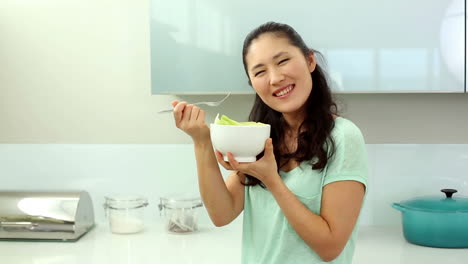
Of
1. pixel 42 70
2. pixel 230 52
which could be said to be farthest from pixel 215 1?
pixel 42 70

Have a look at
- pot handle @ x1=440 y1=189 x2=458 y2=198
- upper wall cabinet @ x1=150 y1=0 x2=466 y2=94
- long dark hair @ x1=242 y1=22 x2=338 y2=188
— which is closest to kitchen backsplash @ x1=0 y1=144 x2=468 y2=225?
pot handle @ x1=440 y1=189 x2=458 y2=198

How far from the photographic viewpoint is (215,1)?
6.44 feet

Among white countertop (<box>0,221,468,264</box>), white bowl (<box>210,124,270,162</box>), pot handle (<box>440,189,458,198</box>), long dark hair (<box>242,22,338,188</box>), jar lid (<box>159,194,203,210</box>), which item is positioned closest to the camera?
white bowl (<box>210,124,270,162</box>)

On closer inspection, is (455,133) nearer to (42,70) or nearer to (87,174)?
(87,174)

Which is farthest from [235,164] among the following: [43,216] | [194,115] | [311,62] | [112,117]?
[112,117]

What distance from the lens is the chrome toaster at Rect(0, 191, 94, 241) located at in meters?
2.07

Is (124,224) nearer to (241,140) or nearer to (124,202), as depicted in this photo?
(124,202)

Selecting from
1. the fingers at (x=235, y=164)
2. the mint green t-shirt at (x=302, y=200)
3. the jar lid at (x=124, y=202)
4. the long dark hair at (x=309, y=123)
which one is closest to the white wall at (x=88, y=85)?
the jar lid at (x=124, y=202)

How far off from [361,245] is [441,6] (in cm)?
76

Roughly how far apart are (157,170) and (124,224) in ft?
0.87

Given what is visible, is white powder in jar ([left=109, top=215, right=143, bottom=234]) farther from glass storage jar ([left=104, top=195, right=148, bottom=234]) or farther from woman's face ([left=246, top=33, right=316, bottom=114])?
woman's face ([left=246, top=33, right=316, bottom=114])

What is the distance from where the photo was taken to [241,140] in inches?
46.8

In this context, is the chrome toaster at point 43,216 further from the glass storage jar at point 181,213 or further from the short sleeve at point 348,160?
the short sleeve at point 348,160

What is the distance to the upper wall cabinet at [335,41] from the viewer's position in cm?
190
